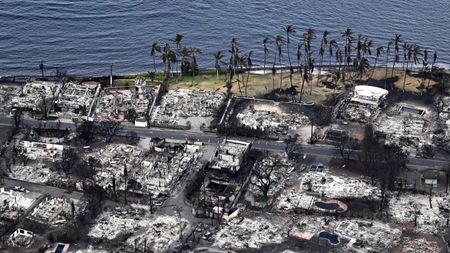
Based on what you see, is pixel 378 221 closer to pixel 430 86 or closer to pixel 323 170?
pixel 323 170

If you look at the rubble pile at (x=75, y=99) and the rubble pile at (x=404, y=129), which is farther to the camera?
the rubble pile at (x=75, y=99)

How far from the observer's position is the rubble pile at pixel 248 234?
97.2 metres

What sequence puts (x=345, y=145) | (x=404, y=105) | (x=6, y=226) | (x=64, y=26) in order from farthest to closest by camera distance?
1. (x=64, y=26)
2. (x=404, y=105)
3. (x=345, y=145)
4. (x=6, y=226)

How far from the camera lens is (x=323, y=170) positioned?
371 ft

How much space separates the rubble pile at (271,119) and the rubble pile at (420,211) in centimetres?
2341

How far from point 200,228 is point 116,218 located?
10.4m

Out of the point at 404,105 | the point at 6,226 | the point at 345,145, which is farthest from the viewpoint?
the point at 404,105

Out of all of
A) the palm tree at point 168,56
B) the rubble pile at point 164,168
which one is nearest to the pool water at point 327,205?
the rubble pile at point 164,168

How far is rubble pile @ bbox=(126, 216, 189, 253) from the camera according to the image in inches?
3814

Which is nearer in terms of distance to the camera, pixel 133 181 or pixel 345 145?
pixel 133 181

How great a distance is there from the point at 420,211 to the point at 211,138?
3263cm

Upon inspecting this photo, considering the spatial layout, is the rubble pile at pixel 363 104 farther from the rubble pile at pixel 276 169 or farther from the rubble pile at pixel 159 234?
the rubble pile at pixel 159 234

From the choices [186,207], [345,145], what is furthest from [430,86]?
[186,207]

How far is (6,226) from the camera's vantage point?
10031 cm
